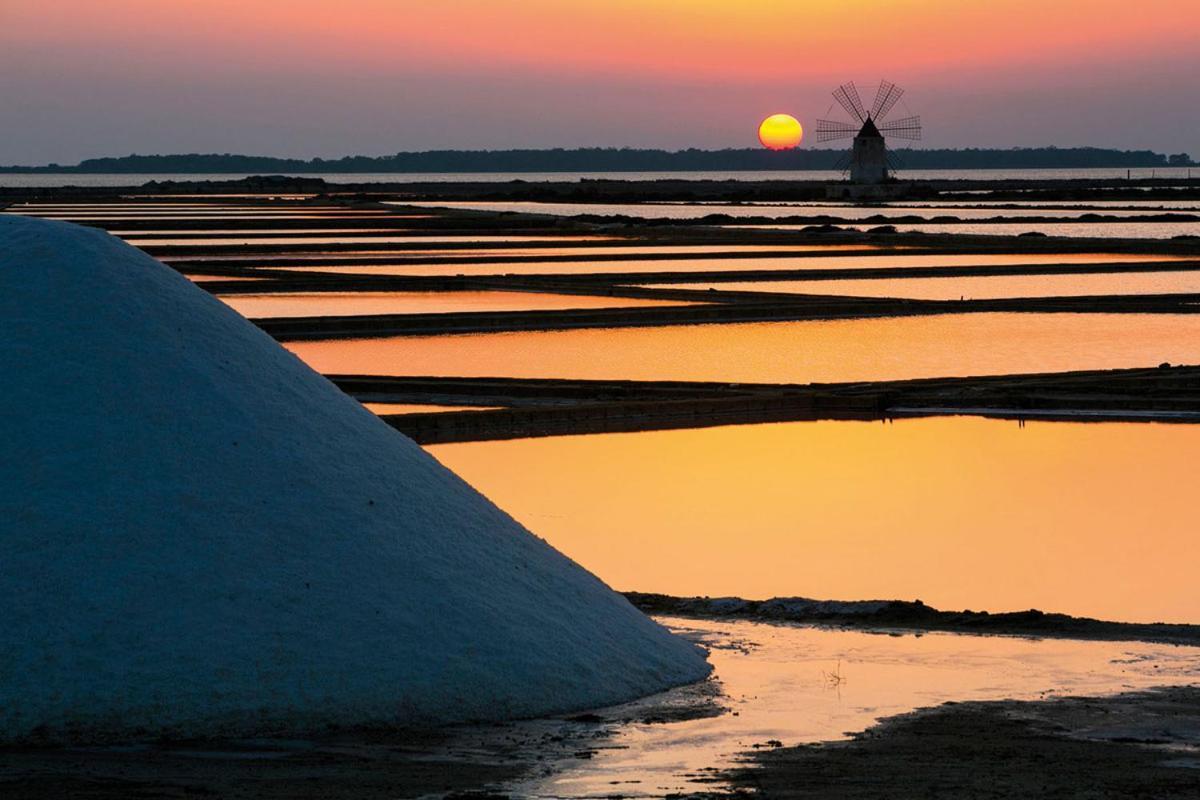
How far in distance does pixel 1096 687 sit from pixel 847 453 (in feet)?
16.6

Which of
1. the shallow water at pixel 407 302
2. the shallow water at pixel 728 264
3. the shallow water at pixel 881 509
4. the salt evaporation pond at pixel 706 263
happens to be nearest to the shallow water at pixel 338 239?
the salt evaporation pond at pixel 706 263

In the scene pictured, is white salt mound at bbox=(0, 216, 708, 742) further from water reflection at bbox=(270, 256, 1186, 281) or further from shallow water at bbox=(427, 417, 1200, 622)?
water reflection at bbox=(270, 256, 1186, 281)

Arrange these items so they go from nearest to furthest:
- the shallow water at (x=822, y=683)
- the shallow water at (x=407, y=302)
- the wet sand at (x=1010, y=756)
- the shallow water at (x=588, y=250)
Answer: the wet sand at (x=1010, y=756), the shallow water at (x=822, y=683), the shallow water at (x=407, y=302), the shallow water at (x=588, y=250)

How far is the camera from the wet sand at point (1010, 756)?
4.06 m

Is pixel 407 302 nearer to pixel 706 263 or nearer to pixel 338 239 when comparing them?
pixel 706 263

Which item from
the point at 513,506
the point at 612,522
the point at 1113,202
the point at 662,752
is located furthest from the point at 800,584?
the point at 1113,202

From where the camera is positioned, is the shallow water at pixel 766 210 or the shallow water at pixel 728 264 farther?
the shallow water at pixel 766 210

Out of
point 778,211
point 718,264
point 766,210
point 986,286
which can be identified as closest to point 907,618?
point 986,286

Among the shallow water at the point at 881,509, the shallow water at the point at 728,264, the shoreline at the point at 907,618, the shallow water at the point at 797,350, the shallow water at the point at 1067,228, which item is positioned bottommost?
the shoreline at the point at 907,618

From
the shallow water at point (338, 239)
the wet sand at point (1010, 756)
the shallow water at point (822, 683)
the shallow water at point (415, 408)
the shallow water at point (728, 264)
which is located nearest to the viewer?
the wet sand at point (1010, 756)

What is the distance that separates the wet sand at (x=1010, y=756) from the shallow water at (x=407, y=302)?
1325 cm

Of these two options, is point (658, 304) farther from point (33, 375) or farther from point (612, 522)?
point (33, 375)

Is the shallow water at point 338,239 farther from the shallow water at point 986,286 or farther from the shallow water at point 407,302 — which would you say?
the shallow water at point 986,286

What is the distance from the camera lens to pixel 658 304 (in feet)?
63.5
